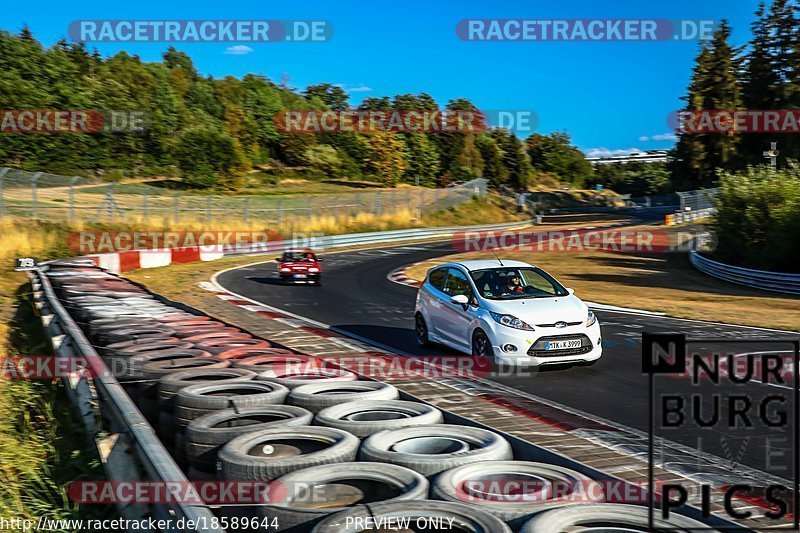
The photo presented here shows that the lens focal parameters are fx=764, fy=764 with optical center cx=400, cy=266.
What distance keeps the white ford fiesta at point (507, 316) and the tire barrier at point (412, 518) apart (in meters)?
6.62

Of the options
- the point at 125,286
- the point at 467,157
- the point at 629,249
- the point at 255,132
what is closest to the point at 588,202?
the point at 467,157

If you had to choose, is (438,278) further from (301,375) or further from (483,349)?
(301,375)

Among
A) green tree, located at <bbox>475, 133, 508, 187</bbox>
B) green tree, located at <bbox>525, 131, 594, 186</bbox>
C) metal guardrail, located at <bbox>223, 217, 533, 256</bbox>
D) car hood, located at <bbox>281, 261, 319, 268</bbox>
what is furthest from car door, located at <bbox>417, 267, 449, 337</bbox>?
green tree, located at <bbox>525, 131, 594, 186</bbox>

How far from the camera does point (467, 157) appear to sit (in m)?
101

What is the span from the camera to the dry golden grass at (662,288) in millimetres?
19141

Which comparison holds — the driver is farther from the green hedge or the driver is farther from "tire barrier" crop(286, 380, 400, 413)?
the green hedge

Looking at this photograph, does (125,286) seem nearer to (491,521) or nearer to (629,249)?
(491,521)

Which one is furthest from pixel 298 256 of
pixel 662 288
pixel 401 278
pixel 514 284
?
pixel 514 284

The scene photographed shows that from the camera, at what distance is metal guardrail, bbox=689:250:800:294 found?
82.9 ft

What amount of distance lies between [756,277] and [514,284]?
62.4 ft

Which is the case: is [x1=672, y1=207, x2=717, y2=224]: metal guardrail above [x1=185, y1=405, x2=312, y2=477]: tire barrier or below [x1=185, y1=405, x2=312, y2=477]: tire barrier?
above

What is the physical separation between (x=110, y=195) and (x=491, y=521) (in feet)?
119

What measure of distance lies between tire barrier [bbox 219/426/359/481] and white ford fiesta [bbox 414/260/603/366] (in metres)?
5.42

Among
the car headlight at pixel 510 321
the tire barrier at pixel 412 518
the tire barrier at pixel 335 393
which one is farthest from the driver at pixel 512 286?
the tire barrier at pixel 412 518
